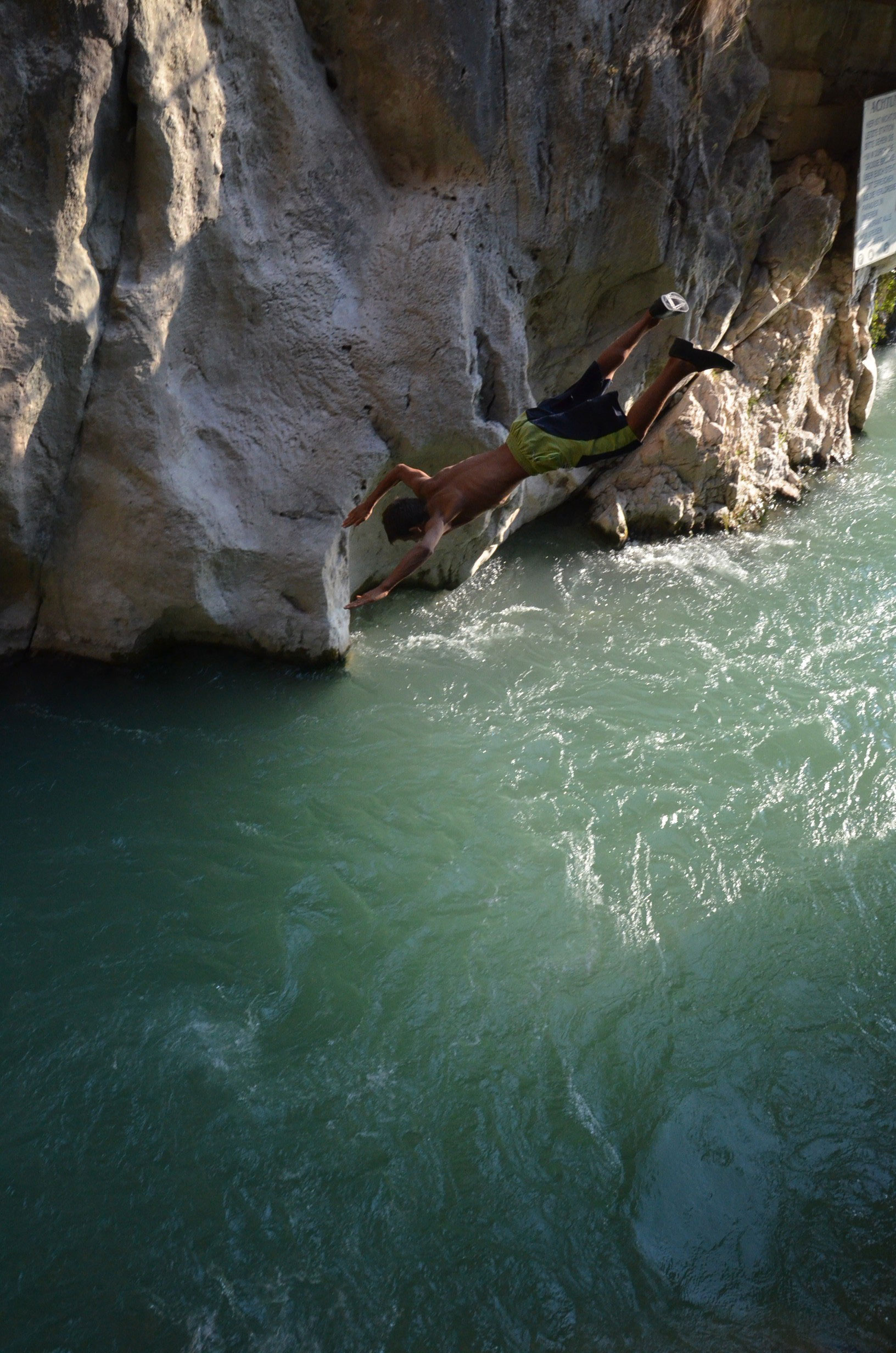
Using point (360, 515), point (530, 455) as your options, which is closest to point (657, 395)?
point (530, 455)

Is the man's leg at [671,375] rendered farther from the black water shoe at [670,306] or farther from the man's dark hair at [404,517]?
the man's dark hair at [404,517]

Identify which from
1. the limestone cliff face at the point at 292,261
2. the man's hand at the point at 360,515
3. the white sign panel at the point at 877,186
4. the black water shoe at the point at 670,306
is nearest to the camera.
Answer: the black water shoe at the point at 670,306

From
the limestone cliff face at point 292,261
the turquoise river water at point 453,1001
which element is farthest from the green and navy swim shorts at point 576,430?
the turquoise river water at point 453,1001

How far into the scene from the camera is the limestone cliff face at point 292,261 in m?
4.25

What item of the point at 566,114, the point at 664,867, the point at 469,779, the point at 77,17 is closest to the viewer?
the point at 77,17

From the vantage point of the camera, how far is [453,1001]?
3641mm

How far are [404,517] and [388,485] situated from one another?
302 mm

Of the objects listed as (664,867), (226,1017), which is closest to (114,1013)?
(226,1017)

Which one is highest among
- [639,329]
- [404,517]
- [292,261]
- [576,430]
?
[292,261]

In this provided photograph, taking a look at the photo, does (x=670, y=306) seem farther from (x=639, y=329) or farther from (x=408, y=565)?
(x=408, y=565)

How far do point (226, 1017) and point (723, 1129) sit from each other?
1.79 metres

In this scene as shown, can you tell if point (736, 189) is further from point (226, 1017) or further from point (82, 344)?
point (226, 1017)

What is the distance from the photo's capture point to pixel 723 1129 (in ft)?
10.8

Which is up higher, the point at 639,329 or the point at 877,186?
the point at 639,329
